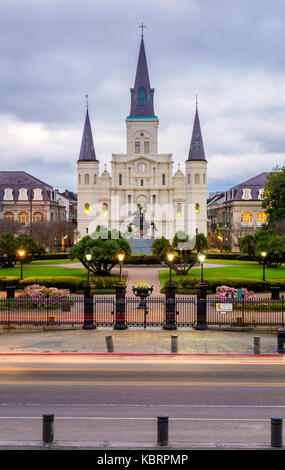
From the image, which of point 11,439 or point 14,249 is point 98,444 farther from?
point 14,249

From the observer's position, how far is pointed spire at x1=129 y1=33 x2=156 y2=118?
9800 cm

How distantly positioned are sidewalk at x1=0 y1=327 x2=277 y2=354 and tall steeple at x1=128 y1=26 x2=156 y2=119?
8190cm

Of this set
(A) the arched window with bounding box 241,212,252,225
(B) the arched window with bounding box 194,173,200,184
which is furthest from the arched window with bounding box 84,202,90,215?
(A) the arched window with bounding box 241,212,252,225

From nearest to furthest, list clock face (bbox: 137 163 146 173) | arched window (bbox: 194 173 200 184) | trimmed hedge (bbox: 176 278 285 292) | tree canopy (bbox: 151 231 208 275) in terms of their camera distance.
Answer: trimmed hedge (bbox: 176 278 285 292) → tree canopy (bbox: 151 231 208 275) → arched window (bbox: 194 173 200 184) → clock face (bbox: 137 163 146 173)

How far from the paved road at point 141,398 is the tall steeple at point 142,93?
285 feet

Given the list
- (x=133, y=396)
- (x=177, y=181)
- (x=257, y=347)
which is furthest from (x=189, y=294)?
(x=177, y=181)

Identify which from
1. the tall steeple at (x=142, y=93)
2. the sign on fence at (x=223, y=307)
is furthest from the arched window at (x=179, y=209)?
the sign on fence at (x=223, y=307)

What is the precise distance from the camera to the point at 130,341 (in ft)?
62.0

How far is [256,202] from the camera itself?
9656 cm

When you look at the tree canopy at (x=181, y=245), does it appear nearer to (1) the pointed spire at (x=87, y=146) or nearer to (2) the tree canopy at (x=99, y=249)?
(2) the tree canopy at (x=99, y=249)

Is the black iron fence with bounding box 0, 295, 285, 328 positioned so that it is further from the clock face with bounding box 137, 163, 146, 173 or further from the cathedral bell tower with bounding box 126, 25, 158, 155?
the cathedral bell tower with bounding box 126, 25, 158, 155

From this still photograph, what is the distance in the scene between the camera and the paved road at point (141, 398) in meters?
9.52

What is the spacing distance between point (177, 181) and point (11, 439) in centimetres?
8885

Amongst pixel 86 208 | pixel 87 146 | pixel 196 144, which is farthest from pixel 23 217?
pixel 196 144
